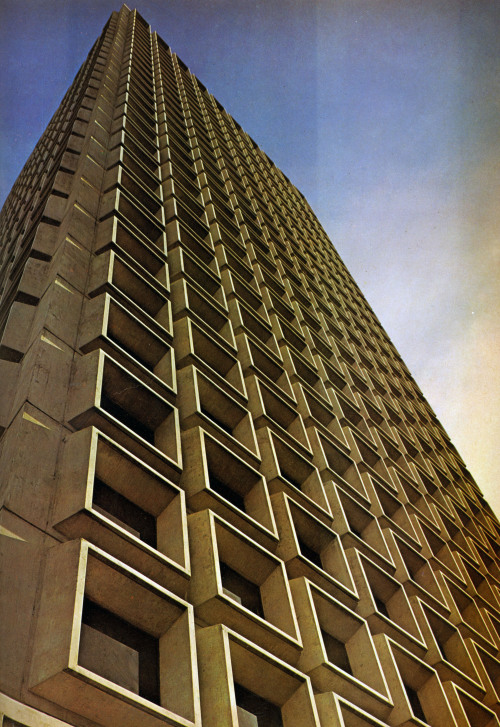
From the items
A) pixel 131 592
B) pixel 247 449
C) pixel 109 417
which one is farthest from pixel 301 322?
pixel 131 592

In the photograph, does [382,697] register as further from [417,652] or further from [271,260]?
[271,260]

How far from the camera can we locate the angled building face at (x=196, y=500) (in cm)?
724

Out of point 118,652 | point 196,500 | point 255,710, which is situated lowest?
point 255,710

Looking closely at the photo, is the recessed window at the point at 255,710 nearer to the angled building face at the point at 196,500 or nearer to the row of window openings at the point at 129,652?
the angled building face at the point at 196,500

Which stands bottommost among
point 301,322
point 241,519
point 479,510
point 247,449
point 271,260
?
point 241,519

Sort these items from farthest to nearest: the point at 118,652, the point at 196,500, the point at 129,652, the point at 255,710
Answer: the point at 196,500 → the point at 255,710 → the point at 129,652 → the point at 118,652

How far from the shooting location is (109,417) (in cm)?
925

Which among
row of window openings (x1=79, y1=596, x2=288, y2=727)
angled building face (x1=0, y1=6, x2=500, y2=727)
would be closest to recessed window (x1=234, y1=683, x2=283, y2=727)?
angled building face (x1=0, y1=6, x2=500, y2=727)

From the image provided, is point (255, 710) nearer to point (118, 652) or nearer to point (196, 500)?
point (118, 652)

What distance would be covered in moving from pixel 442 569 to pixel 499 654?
2.43 metres

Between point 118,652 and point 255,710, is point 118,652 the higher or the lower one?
the higher one

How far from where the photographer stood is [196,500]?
10.2 meters

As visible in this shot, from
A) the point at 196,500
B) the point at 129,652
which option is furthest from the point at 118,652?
the point at 196,500

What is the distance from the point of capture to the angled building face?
7242 mm
